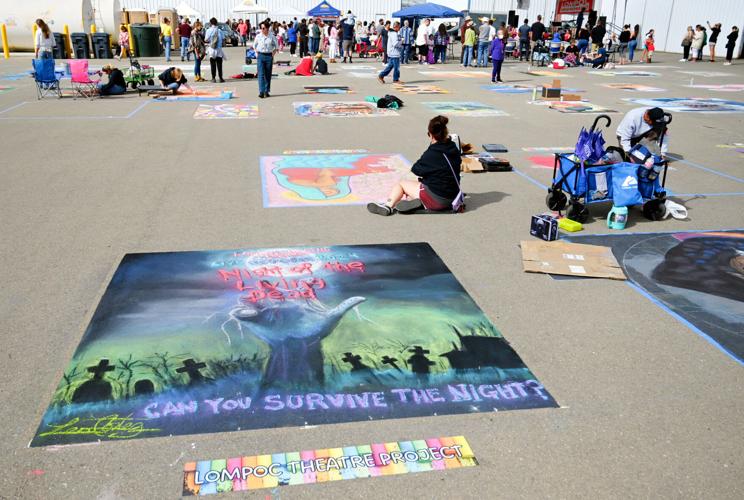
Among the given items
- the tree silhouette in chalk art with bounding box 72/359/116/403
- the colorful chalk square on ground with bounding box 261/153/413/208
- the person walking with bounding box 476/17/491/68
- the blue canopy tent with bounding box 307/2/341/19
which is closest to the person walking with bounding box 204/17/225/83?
the colorful chalk square on ground with bounding box 261/153/413/208

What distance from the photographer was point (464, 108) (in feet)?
53.9

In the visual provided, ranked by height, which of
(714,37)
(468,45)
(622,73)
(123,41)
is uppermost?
(714,37)

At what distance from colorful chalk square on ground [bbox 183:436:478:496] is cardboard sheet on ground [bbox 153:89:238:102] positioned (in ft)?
50.1

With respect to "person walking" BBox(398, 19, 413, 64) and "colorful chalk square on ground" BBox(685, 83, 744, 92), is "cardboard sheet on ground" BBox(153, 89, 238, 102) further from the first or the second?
"colorful chalk square on ground" BBox(685, 83, 744, 92)

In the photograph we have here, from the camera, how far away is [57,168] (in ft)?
31.7

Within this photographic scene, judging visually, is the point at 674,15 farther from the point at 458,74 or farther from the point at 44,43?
the point at 44,43

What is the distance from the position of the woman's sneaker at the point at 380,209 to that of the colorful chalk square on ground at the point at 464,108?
848 centimetres

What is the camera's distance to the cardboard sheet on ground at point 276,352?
3.82m

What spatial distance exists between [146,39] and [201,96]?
16018 millimetres

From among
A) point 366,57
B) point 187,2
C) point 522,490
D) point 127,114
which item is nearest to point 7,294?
point 522,490

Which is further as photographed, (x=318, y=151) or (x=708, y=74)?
(x=708, y=74)

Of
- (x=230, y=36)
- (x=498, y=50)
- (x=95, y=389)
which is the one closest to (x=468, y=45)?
(x=498, y=50)

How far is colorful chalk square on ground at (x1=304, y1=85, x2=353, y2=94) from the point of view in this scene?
19188mm

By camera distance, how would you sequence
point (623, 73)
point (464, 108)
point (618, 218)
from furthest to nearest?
point (623, 73) → point (464, 108) → point (618, 218)
